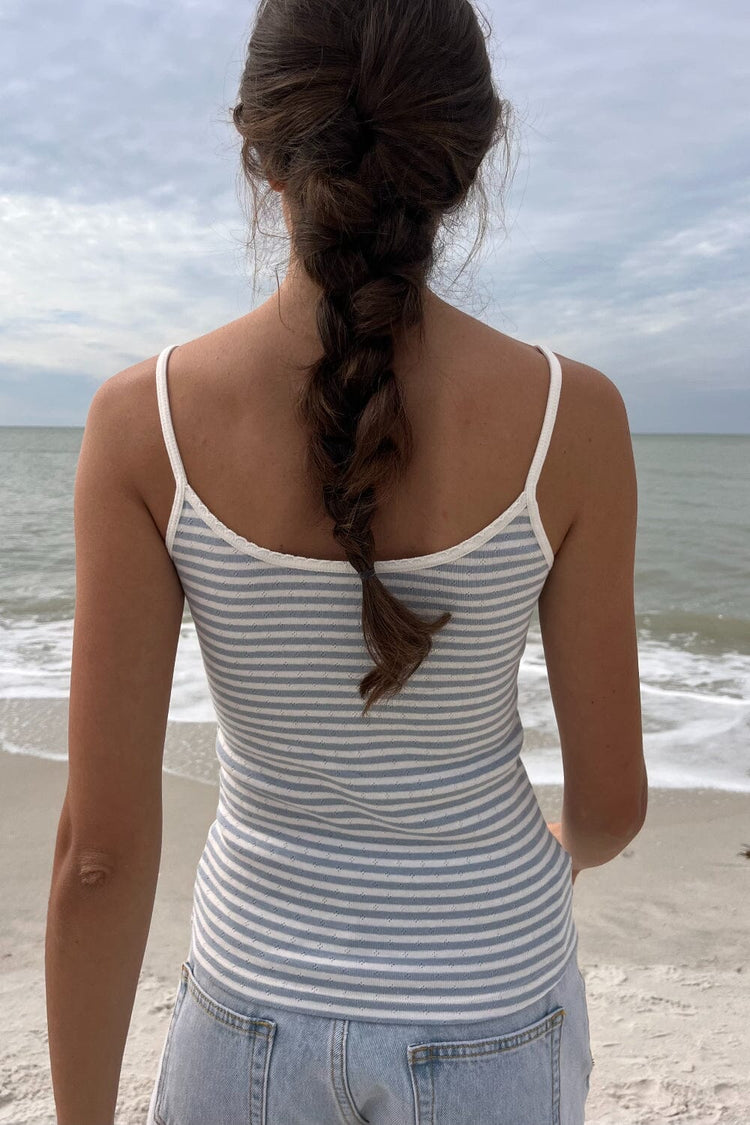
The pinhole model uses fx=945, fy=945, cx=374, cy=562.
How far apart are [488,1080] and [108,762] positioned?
547mm

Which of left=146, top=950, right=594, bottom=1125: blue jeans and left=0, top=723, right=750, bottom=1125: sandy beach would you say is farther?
left=0, top=723, right=750, bottom=1125: sandy beach

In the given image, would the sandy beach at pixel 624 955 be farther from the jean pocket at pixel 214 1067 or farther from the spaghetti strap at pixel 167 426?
the spaghetti strap at pixel 167 426

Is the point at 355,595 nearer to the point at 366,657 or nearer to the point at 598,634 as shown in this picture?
the point at 366,657

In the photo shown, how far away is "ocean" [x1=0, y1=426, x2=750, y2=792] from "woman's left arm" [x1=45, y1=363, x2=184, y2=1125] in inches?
148

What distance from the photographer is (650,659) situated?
7586mm

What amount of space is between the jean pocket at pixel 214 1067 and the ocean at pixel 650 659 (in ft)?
12.7

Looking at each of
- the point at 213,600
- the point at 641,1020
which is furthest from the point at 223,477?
the point at 641,1020

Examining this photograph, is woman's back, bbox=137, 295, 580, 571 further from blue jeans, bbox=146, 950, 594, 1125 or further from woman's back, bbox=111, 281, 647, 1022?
blue jeans, bbox=146, 950, 594, 1125

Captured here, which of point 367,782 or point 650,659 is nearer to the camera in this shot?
point 367,782

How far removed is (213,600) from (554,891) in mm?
541

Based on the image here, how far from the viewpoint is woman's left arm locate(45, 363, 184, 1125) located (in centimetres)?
103

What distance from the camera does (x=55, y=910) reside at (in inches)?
45.1

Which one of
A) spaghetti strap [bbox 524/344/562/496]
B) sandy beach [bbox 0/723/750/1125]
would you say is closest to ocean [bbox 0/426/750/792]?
sandy beach [bbox 0/723/750/1125]

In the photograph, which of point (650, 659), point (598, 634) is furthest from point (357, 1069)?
point (650, 659)
